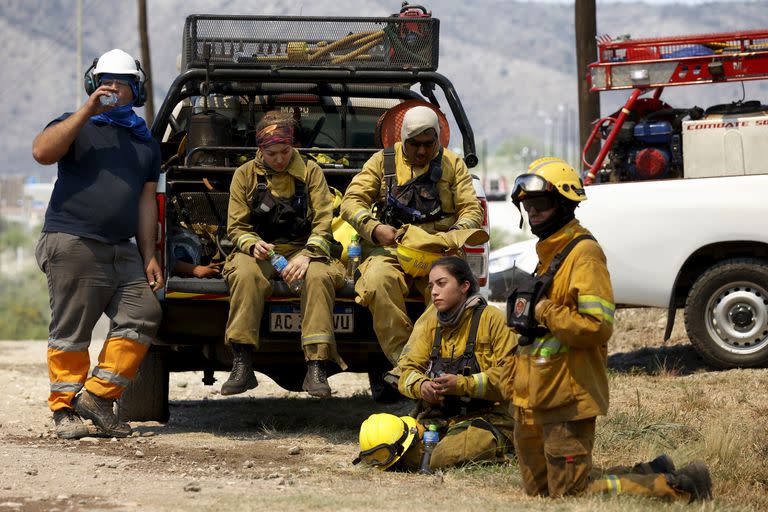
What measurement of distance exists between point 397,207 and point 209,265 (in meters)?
1.27

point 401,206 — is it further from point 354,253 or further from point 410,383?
point 410,383

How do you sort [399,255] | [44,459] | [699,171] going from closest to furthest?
1. [44,459]
2. [399,255]
3. [699,171]

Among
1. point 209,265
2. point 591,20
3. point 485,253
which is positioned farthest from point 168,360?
point 591,20

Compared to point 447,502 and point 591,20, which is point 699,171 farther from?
point 447,502

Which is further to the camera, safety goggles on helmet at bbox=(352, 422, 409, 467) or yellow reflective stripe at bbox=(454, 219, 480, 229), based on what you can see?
yellow reflective stripe at bbox=(454, 219, 480, 229)

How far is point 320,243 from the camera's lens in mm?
7863

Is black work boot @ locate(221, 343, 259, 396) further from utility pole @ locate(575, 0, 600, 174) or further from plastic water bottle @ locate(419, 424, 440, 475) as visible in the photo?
utility pole @ locate(575, 0, 600, 174)

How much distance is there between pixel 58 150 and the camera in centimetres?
768

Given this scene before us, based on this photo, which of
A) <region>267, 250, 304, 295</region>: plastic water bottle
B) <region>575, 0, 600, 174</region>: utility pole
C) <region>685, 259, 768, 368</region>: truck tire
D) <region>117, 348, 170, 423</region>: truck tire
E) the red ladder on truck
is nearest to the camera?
<region>267, 250, 304, 295</region>: plastic water bottle

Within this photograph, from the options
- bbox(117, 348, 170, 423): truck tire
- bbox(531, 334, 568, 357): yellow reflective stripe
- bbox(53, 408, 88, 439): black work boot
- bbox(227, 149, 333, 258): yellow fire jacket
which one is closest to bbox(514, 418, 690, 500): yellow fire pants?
bbox(531, 334, 568, 357): yellow reflective stripe

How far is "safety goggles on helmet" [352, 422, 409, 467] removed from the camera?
6680mm

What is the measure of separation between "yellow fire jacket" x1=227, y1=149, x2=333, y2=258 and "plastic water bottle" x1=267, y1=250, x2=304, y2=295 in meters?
0.13

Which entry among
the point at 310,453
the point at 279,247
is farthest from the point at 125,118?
the point at 310,453

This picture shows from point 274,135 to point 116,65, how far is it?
39.6 inches
